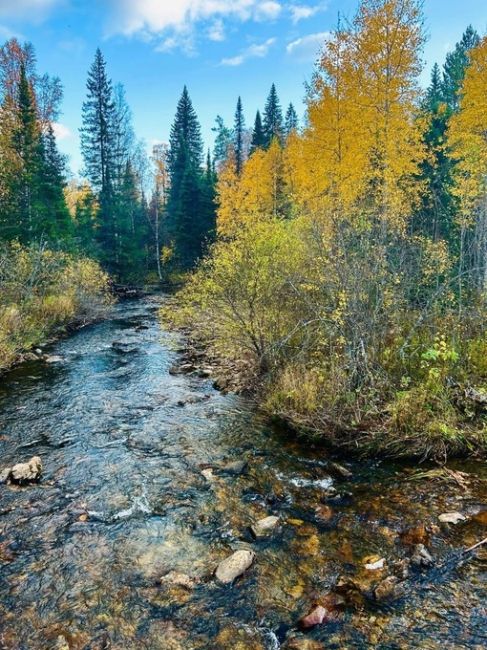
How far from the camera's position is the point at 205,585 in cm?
353

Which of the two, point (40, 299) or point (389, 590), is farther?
point (40, 299)

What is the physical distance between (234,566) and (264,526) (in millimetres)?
687

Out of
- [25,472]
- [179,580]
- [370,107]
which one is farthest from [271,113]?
[179,580]

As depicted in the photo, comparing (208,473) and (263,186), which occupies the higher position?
(263,186)

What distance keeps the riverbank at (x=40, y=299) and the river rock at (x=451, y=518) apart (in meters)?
9.25

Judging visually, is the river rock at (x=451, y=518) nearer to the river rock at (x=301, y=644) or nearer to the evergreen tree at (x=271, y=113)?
the river rock at (x=301, y=644)

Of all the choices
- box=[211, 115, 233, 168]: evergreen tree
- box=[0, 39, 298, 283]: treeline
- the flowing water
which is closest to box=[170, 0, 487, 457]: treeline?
the flowing water

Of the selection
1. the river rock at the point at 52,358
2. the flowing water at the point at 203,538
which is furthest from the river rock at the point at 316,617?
the river rock at the point at 52,358

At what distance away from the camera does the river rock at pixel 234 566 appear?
3591 millimetres

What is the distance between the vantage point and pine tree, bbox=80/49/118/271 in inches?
1262

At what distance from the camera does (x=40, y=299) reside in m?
13.6

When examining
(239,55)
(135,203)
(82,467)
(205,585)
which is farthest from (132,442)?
(135,203)

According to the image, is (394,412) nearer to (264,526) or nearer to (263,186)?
(264,526)

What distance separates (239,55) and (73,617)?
27.8 metres
